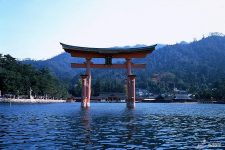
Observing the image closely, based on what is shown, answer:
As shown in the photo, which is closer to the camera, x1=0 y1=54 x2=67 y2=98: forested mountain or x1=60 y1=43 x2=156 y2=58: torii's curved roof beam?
x1=60 y1=43 x2=156 y2=58: torii's curved roof beam

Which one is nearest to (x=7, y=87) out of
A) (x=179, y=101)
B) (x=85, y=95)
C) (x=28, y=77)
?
(x=28, y=77)

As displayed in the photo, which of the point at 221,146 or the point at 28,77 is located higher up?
the point at 28,77

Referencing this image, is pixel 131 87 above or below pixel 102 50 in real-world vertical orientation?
below

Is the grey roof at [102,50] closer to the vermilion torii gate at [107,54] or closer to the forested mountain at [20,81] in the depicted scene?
the vermilion torii gate at [107,54]

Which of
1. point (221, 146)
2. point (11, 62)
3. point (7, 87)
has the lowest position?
point (221, 146)

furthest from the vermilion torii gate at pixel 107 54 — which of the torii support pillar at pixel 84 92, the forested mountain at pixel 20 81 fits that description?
the forested mountain at pixel 20 81

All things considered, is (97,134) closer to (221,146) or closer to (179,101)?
(221,146)

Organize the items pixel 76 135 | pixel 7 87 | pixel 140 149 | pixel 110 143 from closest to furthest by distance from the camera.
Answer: pixel 140 149, pixel 110 143, pixel 76 135, pixel 7 87

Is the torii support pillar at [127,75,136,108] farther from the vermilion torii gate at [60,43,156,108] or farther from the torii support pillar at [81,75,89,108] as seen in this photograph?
the torii support pillar at [81,75,89,108]

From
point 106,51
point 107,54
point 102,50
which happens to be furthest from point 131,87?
point 102,50

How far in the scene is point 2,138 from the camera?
22.3m

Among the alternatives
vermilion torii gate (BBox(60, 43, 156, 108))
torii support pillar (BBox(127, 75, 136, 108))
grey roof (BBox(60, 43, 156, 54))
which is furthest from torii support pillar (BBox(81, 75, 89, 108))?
torii support pillar (BBox(127, 75, 136, 108))

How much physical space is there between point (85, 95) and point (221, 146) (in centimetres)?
5903

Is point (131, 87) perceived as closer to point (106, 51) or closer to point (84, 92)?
point (106, 51)
